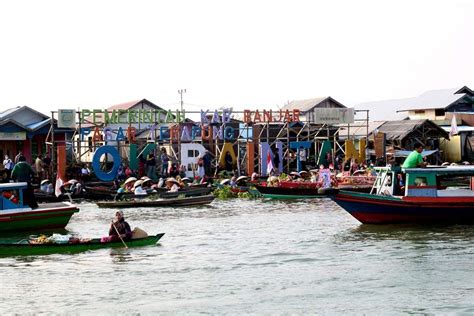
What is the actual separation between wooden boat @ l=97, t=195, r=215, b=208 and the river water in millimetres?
4828

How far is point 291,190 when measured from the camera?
3778cm

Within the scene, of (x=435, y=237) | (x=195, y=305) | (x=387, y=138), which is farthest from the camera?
(x=387, y=138)

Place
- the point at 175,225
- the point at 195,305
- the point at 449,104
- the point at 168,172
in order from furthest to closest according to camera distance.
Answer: the point at 449,104 < the point at 168,172 < the point at 175,225 < the point at 195,305

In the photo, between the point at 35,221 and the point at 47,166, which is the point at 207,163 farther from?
the point at 35,221

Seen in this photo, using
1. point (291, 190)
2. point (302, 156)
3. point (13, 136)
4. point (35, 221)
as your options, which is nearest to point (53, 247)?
point (35, 221)

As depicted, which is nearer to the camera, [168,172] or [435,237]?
[435,237]

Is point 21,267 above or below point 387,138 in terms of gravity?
below

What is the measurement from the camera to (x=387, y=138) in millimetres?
53875

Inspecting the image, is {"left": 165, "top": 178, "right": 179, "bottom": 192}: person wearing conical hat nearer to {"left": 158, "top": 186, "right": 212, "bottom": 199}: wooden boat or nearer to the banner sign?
{"left": 158, "top": 186, "right": 212, "bottom": 199}: wooden boat

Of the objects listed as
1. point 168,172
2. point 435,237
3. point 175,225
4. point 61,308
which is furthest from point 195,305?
point 168,172

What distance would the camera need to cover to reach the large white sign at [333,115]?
1860 inches

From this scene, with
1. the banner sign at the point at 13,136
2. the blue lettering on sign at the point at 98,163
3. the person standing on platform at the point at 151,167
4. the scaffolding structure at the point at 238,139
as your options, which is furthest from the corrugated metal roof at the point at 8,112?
the person standing on platform at the point at 151,167

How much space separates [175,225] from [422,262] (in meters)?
9.86

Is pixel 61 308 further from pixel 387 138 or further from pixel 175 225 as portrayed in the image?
pixel 387 138
